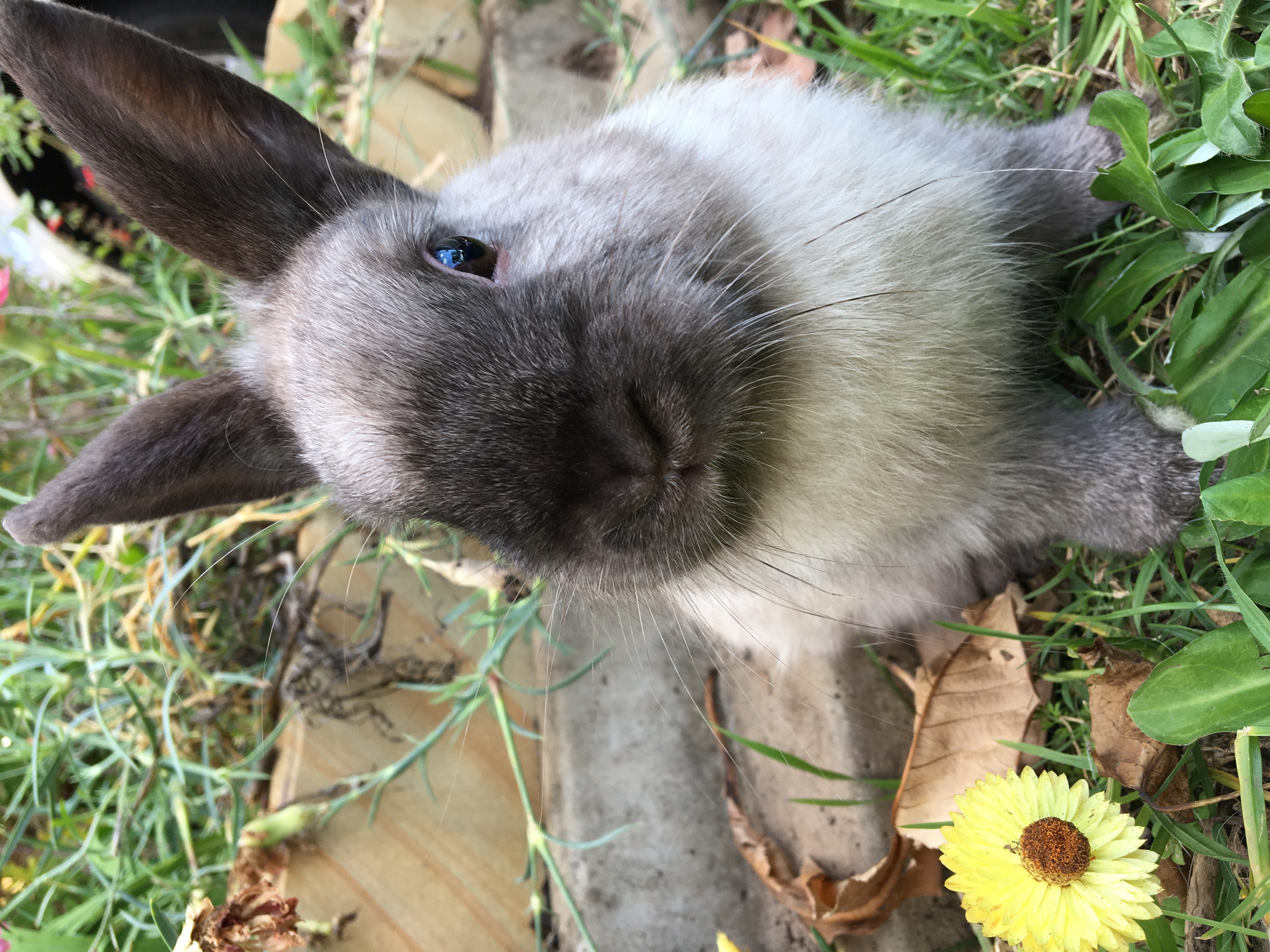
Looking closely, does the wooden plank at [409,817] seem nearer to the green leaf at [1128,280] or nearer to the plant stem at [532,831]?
the plant stem at [532,831]

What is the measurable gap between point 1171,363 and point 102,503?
7.32ft

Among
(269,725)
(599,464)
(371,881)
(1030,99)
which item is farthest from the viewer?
(269,725)

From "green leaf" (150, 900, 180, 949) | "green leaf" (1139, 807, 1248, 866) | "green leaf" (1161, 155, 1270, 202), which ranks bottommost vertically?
"green leaf" (150, 900, 180, 949)

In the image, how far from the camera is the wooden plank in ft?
8.42

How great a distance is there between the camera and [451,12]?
375cm

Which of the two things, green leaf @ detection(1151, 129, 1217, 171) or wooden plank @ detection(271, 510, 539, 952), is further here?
wooden plank @ detection(271, 510, 539, 952)

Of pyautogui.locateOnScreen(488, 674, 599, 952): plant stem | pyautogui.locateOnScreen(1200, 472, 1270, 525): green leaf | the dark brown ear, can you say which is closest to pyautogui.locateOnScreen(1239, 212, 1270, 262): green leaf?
pyautogui.locateOnScreen(1200, 472, 1270, 525): green leaf

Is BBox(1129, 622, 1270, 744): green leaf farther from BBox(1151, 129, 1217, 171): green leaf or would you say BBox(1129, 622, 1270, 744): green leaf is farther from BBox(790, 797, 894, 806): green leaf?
BBox(1151, 129, 1217, 171): green leaf

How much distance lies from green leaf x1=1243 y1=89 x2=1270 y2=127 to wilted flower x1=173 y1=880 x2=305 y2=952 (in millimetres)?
2548

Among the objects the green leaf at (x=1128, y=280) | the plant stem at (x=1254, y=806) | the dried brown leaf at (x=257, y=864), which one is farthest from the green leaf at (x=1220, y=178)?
the dried brown leaf at (x=257, y=864)

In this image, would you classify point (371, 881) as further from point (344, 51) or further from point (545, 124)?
point (344, 51)

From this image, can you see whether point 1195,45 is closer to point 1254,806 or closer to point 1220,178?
point 1220,178

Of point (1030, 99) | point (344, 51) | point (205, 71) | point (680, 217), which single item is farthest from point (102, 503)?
point (344, 51)

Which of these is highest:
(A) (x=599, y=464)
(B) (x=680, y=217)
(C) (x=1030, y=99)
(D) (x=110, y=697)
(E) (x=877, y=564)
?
(C) (x=1030, y=99)
